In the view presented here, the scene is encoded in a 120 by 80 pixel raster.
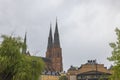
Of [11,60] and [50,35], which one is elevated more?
[50,35]

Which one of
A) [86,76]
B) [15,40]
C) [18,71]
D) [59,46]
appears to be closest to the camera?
[18,71]

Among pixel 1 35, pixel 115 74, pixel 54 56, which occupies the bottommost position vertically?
pixel 115 74

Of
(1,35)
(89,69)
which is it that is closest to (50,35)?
(89,69)

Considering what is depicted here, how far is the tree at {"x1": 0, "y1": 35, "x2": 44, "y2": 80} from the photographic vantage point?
31.1 m

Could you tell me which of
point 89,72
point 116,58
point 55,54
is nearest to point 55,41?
point 55,54

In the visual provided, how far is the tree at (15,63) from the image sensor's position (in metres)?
31.1

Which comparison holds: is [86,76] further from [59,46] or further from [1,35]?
[1,35]

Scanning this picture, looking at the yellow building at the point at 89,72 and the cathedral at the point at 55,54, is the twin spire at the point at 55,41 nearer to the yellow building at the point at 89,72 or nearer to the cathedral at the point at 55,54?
the cathedral at the point at 55,54

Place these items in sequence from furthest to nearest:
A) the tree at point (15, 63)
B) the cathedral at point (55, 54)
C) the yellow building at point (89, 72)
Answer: the cathedral at point (55, 54) < the yellow building at point (89, 72) < the tree at point (15, 63)

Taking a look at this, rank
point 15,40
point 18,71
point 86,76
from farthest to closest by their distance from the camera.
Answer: point 86,76 → point 15,40 → point 18,71

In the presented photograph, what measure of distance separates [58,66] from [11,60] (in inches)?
5609

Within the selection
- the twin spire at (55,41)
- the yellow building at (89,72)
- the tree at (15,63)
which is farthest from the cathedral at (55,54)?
the tree at (15,63)

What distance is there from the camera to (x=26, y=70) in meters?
31.7

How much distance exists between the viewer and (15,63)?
3159 centimetres
